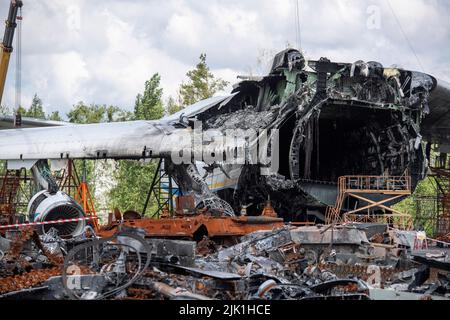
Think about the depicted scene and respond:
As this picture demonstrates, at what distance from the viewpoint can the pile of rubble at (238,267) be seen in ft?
32.5

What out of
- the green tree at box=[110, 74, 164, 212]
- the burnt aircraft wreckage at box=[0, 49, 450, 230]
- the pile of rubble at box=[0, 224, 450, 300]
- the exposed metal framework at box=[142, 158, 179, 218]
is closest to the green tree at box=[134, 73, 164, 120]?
the green tree at box=[110, 74, 164, 212]

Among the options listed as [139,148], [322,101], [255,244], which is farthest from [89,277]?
[322,101]

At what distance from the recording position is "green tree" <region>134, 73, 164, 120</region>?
49.2 meters

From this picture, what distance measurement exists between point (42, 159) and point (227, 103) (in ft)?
21.3

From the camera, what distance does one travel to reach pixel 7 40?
→ 1131 inches

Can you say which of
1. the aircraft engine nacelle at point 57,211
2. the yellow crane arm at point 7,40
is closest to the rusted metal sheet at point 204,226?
the aircraft engine nacelle at point 57,211

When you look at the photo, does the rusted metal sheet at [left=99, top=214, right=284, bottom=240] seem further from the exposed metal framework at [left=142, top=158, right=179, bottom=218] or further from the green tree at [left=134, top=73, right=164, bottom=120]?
the green tree at [left=134, top=73, right=164, bottom=120]

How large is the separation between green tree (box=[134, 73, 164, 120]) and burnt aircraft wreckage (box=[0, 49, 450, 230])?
24.1 meters

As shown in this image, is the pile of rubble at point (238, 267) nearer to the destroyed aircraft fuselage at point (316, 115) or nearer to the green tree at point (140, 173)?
the destroyed aircraft fuselage at point (316, 115)

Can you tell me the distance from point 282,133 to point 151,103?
88.9 feet

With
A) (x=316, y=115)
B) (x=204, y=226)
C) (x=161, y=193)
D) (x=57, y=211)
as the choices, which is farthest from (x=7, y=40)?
(x=204, y=226)

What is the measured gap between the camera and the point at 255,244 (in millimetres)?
15281

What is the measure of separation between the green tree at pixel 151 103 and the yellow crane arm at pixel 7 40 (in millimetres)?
20608
